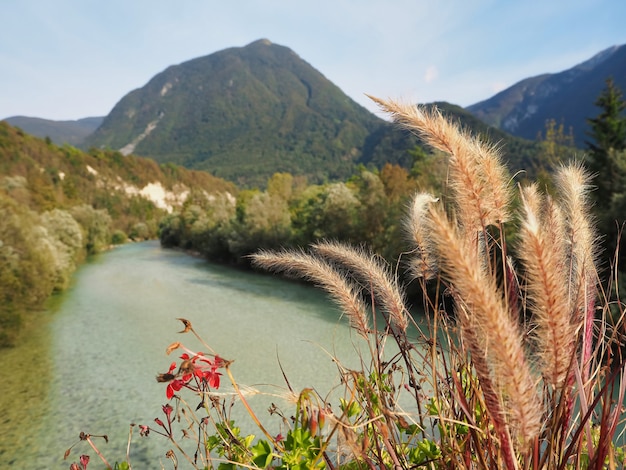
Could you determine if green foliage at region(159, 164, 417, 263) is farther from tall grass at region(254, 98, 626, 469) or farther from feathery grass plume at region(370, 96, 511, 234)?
feathery grass plume at region(370, 96, 511, 234)

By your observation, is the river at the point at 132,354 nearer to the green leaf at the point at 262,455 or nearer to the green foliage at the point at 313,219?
Result: the green leaf at the point at 262,455

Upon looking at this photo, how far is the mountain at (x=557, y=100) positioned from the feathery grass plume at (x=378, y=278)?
421ft

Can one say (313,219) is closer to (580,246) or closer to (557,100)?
(580,246)

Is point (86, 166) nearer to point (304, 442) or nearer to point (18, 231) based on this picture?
point (18, 231)

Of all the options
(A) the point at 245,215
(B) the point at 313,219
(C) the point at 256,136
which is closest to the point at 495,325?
(B) the point at 313,219

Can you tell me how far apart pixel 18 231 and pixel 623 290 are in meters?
16.7

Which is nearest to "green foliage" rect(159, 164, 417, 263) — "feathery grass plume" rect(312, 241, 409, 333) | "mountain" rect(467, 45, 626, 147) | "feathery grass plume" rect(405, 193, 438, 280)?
"feathery grass plume" rect(312, 241, 409, 333)

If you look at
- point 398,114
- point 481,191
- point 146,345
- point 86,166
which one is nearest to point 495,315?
point 481,191

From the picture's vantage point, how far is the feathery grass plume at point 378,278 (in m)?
1.34

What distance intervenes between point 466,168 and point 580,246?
588mm

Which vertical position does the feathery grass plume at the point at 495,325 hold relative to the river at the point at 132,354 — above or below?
above

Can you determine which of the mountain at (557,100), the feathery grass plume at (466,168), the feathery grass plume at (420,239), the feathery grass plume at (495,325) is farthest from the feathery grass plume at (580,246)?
the mountain at (557,100)

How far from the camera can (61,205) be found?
40750mm

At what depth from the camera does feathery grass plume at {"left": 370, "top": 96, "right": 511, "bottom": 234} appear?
1.05m
